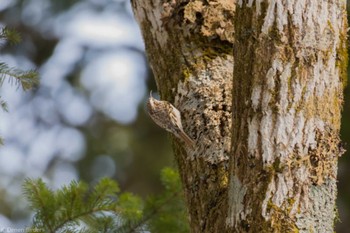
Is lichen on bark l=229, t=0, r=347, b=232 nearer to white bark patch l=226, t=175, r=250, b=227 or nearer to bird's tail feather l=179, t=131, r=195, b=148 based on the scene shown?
white bark patch l=226, t=175, r=250, b=227

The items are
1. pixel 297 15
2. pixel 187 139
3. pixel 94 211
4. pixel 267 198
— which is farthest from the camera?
pixel 94 211

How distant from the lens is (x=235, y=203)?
2.16 meters

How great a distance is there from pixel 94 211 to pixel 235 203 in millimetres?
1032

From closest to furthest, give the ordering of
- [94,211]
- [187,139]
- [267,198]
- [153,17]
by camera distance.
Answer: [267,198]
[187,139]
[153,17]
[94,211]

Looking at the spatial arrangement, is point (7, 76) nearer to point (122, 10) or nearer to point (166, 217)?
point (166, 217)

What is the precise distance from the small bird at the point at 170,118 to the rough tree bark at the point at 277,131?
2.5 inches

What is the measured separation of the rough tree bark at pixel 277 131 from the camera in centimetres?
210

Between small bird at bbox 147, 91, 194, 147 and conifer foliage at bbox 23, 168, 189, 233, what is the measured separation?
2.01ft

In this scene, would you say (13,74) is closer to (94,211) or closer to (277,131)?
(94,211)

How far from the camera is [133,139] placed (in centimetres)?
668

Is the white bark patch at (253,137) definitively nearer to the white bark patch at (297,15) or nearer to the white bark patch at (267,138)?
the white bark patch at (267,138)

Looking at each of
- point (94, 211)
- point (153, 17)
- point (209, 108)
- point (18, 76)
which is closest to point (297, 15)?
point (209, 108)

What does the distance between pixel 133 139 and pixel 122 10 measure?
4.01 ft

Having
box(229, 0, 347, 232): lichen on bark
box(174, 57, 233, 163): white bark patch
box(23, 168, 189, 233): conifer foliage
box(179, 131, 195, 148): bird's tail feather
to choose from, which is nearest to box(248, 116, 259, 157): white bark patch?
box(229, 0, 347, 232): lichen on bark
